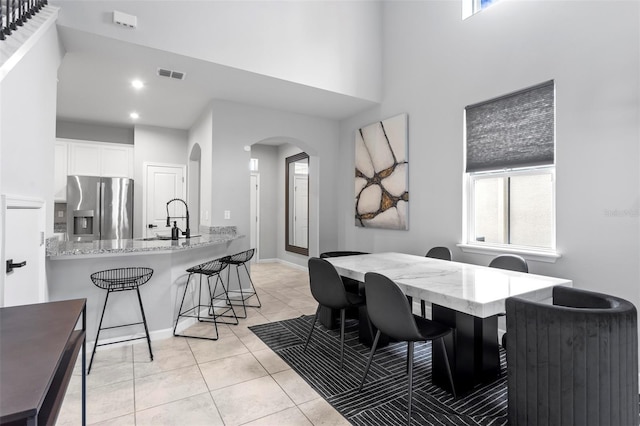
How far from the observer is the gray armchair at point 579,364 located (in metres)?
1.39

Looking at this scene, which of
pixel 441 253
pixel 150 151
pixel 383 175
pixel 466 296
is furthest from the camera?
pixel 150 151

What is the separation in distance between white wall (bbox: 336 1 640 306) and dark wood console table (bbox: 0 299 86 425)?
3250 mm

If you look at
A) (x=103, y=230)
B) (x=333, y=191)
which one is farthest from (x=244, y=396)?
(x=103, y=230)

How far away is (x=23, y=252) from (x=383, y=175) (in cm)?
376

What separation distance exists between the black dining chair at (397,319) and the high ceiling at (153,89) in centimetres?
276

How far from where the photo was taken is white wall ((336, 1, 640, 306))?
7.75ft

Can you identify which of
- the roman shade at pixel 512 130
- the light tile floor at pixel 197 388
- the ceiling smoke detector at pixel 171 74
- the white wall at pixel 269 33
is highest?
the white wall at pixel 269 33

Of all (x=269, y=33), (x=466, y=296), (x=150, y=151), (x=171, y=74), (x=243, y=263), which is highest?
(x=269, y=33)

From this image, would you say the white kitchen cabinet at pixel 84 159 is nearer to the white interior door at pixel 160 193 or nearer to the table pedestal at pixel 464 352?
the white interior door at pixel 160 193

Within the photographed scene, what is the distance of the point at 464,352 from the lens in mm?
2219

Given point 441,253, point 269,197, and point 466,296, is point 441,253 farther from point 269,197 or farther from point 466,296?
point 269,197

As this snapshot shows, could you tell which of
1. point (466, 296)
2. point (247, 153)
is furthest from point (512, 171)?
point (247, 153)

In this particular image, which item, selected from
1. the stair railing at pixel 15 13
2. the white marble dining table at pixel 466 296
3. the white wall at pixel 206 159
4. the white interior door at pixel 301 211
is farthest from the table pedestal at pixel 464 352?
the white interior door at pixel 301 211

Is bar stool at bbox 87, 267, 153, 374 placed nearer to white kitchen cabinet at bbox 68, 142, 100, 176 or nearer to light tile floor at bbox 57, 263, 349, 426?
light tile floor at bbox 57, 263, 349, 426
